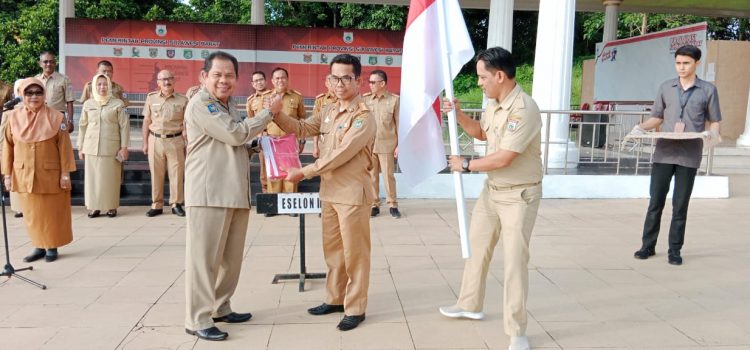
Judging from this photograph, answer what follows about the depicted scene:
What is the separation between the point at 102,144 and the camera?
725cm

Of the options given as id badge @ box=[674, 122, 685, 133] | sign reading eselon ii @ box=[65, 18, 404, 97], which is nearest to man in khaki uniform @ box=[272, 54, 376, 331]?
id badge @ box=[674, 122, 685, 133]

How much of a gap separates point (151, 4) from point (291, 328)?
23281 millimetres

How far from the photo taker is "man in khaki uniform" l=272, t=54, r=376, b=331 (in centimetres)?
365

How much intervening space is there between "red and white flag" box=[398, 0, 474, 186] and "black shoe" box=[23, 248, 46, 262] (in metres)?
3.62

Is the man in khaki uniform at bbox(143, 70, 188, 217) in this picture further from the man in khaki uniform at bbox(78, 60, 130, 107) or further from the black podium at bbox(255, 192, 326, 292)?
the black podium at bbox(255, 192, 326, 292)

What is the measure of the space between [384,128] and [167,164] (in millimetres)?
2748

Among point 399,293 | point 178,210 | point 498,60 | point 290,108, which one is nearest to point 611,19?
point 290,108

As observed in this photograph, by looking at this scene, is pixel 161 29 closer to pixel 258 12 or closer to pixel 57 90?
pixel 258 12

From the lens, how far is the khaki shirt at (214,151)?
11.2ft

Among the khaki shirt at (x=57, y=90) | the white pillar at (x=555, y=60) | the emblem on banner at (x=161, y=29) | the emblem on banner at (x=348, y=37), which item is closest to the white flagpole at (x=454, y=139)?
the white pillar at (x=555, y=60)

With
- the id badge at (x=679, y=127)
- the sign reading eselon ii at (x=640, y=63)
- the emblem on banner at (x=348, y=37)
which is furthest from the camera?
the emblem on banner at (x=348, y=37)

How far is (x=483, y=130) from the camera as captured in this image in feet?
12.5

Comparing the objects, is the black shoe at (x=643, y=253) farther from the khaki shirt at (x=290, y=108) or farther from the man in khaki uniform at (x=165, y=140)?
the man in khaki uniform at (x=165, y=140)

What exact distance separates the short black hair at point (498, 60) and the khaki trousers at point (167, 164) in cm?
505
